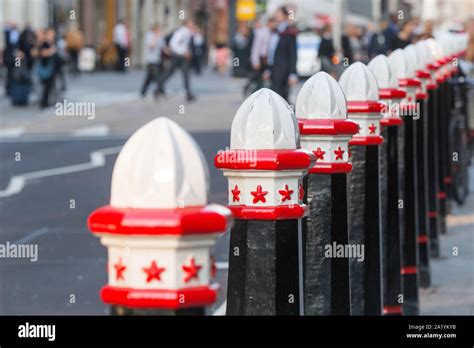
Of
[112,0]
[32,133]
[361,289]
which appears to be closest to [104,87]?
[32,133]

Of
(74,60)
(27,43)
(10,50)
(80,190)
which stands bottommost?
(80,190)

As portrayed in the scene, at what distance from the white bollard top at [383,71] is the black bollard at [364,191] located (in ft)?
3.22

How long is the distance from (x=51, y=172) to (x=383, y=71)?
9.41 m

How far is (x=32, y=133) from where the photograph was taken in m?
23.0

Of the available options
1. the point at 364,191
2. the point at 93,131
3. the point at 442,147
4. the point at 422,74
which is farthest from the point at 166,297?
the point at 93,131

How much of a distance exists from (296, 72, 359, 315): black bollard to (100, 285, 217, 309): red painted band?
6.67 ft

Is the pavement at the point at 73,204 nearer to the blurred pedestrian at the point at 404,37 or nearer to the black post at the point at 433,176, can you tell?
the black post at the point at 433,176

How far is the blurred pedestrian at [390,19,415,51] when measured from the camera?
66.3ft

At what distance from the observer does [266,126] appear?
3920 mm

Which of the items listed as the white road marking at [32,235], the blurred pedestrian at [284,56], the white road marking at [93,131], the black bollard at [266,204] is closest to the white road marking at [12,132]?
the white road marking at [93,131]

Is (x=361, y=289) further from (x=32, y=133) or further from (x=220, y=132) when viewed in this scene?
(x=32, y=133)

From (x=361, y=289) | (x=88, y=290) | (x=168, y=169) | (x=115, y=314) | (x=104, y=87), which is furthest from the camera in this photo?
(x=104, y=87)

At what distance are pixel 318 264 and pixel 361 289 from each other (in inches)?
50.8

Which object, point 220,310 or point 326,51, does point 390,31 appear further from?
point 220,310
